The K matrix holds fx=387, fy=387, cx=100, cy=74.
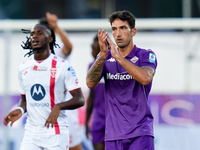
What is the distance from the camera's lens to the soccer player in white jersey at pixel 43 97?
13.2 ft

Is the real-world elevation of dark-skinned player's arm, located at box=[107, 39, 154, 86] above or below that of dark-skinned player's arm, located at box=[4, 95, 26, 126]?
above

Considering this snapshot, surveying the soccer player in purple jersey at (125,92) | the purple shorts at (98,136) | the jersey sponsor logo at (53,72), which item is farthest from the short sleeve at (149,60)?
the purple shorts at (98,136)

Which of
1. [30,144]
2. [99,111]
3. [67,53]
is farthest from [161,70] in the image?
[30,144]

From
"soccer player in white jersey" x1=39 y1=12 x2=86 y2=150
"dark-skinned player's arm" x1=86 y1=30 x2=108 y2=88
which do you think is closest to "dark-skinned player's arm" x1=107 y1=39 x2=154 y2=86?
"dark-skinned player's arm" x1=86 y1=30 x2=108 y2=88

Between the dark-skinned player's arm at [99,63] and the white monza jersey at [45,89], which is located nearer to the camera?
the dark-skinned player's arm at [99,63]

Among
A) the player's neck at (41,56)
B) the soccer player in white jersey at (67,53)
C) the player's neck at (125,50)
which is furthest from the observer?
the soccer player in white jersey at (67,53)

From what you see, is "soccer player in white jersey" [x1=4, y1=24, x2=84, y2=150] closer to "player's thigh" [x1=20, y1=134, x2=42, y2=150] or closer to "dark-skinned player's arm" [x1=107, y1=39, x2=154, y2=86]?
"player's thigh" [x1=20, y1=134, x2=42, y2=150]

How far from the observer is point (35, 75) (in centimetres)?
418

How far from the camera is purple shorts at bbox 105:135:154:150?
3695mm

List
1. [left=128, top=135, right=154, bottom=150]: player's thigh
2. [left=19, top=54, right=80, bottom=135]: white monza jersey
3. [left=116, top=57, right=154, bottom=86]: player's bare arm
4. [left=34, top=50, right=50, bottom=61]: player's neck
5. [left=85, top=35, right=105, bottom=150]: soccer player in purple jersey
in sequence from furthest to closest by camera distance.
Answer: [left=85, top=35, right=105, bottom=150]: soccer player in purple jersey → [left=34, top=50, right=50, bottom=61]: player's neck → [left=19, top=54, right=80, bottom=135]: white monza jersey → [left=128, top=135, right=154, bottom=150]: player's thigh → [left=116, top=57, right=154, bottom=86]: player's bare arm

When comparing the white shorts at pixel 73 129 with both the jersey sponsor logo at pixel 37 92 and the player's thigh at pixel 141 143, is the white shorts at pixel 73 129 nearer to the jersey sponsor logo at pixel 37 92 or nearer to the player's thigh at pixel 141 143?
the jersey sponsor logo at pixel 37 92

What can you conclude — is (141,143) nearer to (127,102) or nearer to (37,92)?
(127,102)

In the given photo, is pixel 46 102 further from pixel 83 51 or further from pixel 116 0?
pixel 116 0

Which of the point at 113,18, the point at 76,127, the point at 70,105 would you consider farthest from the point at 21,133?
the point at 113,18
